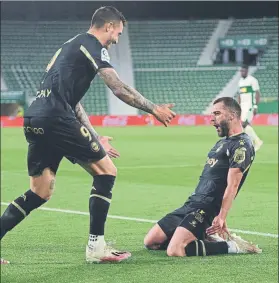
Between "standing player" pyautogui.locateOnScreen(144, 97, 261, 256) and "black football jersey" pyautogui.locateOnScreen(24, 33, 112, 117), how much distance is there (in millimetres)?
1441

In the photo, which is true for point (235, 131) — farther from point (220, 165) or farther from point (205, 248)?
point (205, 248)

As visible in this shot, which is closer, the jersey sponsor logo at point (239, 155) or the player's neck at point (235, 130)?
the jersey sponsor logo at point (239, 155)

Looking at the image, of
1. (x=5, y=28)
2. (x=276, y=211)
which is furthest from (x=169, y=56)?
(x=276, y=211)

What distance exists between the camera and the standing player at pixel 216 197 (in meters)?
7.44

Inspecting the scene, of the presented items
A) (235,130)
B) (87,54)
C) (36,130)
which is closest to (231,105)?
(235,130)

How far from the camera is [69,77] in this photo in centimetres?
669

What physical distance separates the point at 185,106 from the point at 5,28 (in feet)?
41.1

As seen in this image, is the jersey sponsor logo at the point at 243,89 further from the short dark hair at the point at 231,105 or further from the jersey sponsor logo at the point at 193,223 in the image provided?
the jersey sponsor logo at the point at 193,223

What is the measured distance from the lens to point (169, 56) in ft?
164

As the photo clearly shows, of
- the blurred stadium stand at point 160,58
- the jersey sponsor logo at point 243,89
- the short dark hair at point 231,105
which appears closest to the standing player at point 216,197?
the short dark hair at point 231,105

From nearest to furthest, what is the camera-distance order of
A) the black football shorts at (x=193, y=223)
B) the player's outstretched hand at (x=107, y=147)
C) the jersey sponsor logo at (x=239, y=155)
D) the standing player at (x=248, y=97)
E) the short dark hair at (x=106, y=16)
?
the short dark hair at (x=106, y=16), the player's outstretched hand at (x=107, y=147), the jersey sponsor logo at (x=239, y=155), the black football shorts at (x=193, y=223), the standing player at (x=248, y=97)

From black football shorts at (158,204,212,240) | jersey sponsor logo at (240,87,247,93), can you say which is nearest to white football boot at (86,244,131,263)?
black football shorts at (158,204,212,240)

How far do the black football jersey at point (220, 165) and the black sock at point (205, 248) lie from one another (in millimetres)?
401

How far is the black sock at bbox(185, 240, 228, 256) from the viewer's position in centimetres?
744
